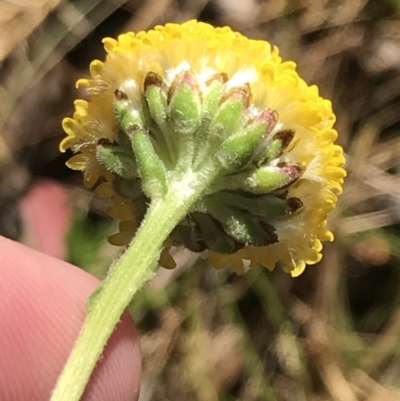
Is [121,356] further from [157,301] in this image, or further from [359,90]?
[359,90]

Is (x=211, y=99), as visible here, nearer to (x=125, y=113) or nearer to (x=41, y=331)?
(x=125, y=113)

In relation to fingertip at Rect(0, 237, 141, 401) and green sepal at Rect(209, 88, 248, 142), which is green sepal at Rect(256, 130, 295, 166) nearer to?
green sepal at Rect(209, 88, 248, 142)

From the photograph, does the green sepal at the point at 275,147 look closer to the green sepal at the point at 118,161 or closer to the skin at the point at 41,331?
the green sepal at the point at 118,161

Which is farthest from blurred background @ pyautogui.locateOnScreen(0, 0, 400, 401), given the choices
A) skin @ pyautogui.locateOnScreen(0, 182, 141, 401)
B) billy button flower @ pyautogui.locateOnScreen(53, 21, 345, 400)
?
billy button flower @ pyautogui.locateOnScreen(53, 21, 345, 400)

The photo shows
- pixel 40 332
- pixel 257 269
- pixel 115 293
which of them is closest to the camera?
pixel 115 293

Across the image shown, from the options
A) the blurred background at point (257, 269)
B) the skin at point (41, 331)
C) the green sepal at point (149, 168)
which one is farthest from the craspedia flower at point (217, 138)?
the blurred background at point (257, 269)

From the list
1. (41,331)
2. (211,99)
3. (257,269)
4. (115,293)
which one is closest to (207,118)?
(211,99)

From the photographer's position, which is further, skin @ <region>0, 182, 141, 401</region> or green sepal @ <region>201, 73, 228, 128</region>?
skin @ <region>0, 182, 141, 401</region>
